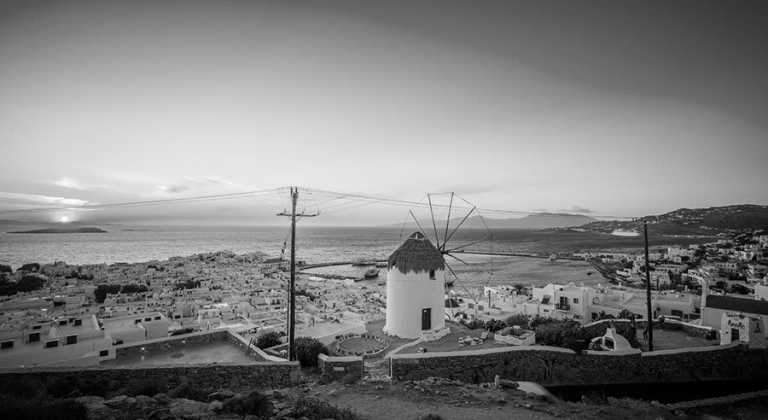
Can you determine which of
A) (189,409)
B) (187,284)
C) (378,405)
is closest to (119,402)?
(189,409)

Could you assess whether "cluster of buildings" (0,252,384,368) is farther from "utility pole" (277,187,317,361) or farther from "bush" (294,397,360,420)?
"bush" (294,397,360,420)

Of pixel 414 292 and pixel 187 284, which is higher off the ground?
pixel 414 292

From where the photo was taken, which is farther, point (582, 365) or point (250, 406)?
point (582, 365)

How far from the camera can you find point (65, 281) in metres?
41.4

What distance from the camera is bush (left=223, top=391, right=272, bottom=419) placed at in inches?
221

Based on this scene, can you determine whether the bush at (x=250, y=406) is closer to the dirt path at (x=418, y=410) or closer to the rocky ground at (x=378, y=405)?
the rocky ground at (x=378, y=405)

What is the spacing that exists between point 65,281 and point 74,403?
49120 millimetres

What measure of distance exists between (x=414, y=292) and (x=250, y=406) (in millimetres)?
8349

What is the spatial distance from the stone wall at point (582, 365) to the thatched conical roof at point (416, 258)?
178 inches

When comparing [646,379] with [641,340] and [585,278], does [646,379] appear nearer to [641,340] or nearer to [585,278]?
[641,340]

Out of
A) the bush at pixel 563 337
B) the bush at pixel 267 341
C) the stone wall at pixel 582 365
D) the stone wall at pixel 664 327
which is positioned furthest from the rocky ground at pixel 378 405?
the stone wall at pixel 664 327

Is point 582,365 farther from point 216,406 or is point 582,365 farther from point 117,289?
point 117,289

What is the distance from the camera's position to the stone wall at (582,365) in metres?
8.93

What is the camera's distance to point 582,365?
10.4 meters
